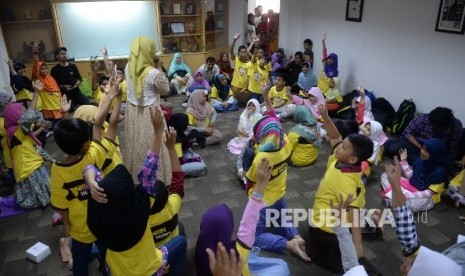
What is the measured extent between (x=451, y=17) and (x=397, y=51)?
0.90m

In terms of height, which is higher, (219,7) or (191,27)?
(219,7)

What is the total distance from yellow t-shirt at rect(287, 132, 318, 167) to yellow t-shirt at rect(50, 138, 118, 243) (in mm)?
2414

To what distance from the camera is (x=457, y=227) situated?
2842 millimetres

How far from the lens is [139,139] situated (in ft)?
8.70

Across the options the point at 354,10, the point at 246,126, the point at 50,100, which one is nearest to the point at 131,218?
the point at 246,126

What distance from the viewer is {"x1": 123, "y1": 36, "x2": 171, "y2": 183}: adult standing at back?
2486 millimetres

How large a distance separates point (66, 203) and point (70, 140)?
42cm

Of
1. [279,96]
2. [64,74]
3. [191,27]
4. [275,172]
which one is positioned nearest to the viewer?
[275,172]

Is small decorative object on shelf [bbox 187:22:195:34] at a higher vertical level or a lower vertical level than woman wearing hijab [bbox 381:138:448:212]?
higher

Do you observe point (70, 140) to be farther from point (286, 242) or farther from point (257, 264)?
point (286, 242)

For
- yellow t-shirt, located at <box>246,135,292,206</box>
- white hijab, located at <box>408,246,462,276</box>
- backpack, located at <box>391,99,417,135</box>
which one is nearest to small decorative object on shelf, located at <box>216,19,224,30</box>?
backpack, located at <box>391,99,417,135</box>

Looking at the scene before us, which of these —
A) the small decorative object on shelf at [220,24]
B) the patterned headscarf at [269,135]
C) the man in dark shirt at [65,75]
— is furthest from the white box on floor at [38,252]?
the small decorative object on shelf at [220,24]

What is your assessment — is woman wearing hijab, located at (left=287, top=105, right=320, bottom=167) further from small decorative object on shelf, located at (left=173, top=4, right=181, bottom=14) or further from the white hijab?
small decorative object on shelf, located at (left=173, top=4, right=181, bottom=14)

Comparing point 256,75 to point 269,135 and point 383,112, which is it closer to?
point 383,112
